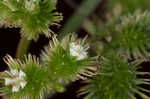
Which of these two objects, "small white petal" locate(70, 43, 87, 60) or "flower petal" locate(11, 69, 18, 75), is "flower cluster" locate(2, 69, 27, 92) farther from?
"small white petal" locate(70, 43, 87, 60)

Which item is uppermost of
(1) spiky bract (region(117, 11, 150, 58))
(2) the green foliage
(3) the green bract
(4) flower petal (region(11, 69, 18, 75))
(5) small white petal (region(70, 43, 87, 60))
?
(3) the green bract

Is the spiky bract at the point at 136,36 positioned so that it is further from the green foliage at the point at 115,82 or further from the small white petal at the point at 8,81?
the small white petal at the point at 8,81

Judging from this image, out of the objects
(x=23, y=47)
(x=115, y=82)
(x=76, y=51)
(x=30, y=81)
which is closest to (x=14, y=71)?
(x=30, y=81)

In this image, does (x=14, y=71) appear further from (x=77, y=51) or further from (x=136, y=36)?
(x=136, y=36)

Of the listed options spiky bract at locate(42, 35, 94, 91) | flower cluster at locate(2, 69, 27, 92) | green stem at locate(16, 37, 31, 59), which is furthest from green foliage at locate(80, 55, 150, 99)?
green stem at locate(16, 37, 31, 59)

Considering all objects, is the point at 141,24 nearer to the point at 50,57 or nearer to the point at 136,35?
the point at 136,35

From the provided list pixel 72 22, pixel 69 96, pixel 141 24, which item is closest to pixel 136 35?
pixel 141 24
